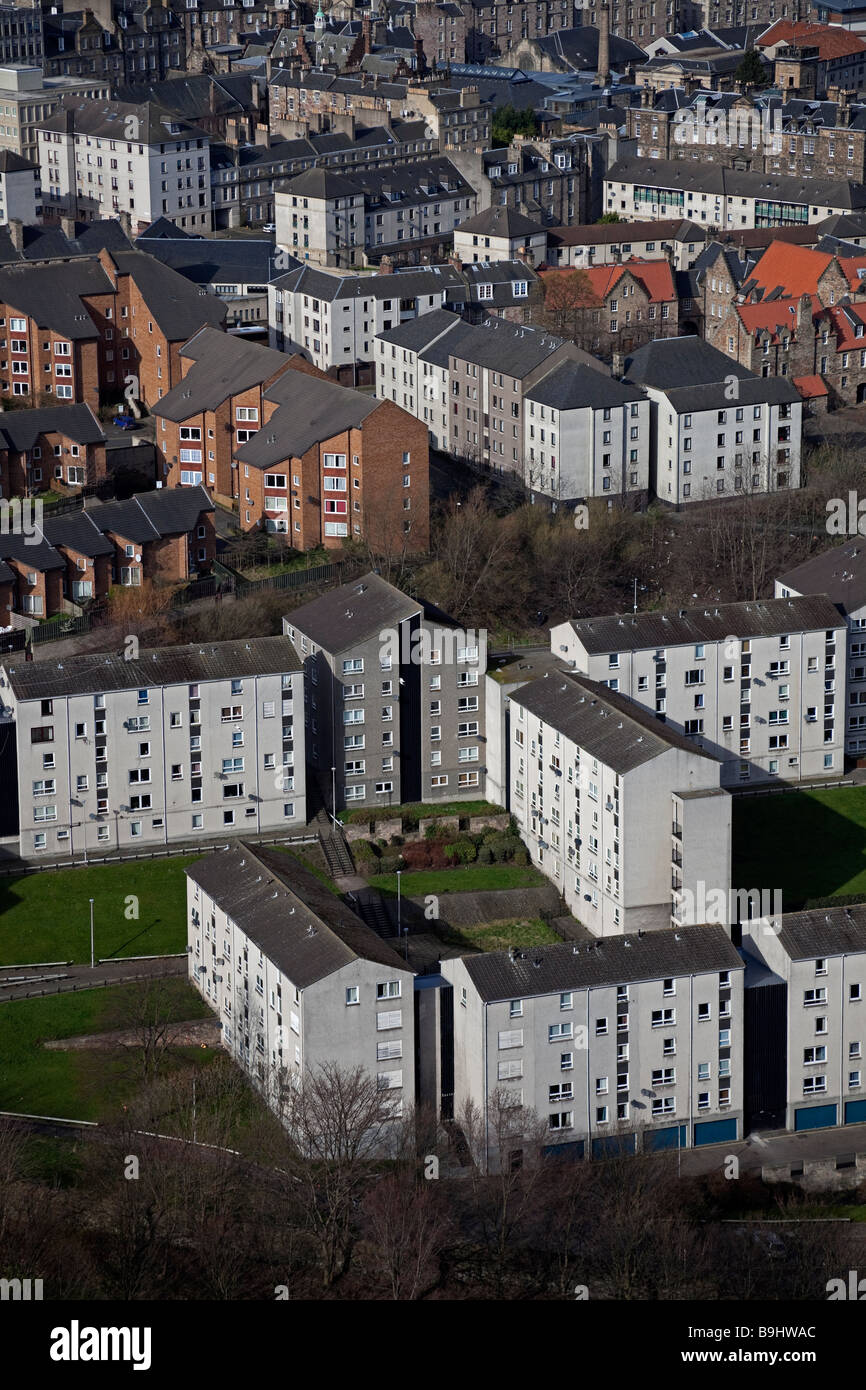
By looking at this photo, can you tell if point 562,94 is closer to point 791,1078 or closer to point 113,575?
point 113,575

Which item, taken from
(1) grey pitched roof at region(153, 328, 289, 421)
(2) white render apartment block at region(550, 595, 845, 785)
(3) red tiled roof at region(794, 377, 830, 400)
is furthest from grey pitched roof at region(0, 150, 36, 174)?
(2) white render apartment block at region(550, 595, 845, 785)

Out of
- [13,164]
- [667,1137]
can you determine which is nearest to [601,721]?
[667,1137]

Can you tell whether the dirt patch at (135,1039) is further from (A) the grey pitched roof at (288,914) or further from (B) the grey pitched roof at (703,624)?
(B) the grey pitched roof at (703,624)

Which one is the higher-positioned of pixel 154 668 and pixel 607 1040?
pixel 154 668

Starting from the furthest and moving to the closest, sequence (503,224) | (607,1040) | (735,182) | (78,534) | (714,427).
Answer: (735,182)
(503,224)
(714,427)
(78,534)
(607,1040)

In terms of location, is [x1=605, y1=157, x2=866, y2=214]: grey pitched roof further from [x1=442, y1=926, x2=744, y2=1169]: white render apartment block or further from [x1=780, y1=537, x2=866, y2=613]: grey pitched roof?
[x1=442, y1=926, x2=744, y2=1169]: white render apartment block

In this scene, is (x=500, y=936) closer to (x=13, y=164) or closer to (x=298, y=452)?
(x=298, y=452)
